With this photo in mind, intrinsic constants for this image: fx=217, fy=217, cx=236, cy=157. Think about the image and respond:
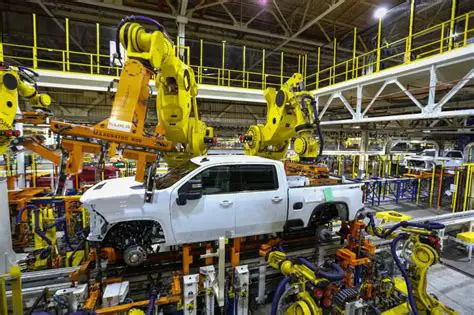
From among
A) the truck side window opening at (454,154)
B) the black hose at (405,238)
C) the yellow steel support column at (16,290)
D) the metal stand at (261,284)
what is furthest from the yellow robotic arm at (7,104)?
the truck side window opening at (454,154)

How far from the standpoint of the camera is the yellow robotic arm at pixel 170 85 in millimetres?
3024

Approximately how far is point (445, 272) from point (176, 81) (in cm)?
720

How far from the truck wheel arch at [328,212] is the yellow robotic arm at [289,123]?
6.40 ft

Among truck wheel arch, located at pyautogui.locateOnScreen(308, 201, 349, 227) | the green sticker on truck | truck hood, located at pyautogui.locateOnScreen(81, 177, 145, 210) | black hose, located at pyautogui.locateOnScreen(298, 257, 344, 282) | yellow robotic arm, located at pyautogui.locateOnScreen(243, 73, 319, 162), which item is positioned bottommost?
black hose, located at pyautogui.locateOnScreen(298, 257, 344, 282)

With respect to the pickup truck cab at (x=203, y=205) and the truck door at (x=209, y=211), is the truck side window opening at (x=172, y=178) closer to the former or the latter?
the pickup truck cab at (x=203, y=205)

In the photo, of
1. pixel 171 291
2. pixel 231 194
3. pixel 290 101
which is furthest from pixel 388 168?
pixel 171 291

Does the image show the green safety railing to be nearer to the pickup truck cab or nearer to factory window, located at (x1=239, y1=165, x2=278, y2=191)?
the pickup truck cab

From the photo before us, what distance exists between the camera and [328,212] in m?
4.51

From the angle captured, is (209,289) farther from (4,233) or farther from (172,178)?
(4,233)

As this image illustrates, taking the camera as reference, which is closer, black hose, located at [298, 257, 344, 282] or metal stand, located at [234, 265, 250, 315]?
black hose, located at [298, 257, 344, 282]

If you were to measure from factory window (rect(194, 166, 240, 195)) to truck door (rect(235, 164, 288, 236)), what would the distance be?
0.12 m

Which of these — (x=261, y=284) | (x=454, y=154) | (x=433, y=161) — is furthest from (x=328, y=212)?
(x=454, y=154)

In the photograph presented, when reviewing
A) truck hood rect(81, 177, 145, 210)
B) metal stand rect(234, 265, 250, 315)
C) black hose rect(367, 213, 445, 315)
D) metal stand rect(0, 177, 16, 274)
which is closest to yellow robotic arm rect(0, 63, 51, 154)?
metal stand rect(0, 177, 16, 274)

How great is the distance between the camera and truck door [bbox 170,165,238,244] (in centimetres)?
329
